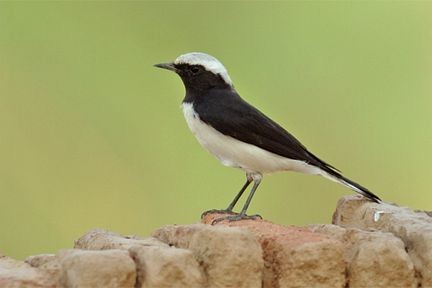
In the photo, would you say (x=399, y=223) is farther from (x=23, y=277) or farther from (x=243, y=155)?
(x=23, y=277)

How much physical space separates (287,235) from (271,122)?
5.19 ft

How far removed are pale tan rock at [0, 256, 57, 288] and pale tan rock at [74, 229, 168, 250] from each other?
33cm

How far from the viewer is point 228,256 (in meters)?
4.25

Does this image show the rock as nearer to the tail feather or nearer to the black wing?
the tail feather

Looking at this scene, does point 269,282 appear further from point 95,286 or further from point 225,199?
point 225,199

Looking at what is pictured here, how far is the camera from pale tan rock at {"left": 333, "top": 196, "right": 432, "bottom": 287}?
452 cm

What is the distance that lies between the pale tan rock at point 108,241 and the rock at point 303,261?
15.2 inches

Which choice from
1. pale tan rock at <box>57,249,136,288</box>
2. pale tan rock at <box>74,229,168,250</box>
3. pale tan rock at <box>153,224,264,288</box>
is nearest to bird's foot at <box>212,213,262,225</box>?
pale tan rock at <box>74,229,168,250</box>

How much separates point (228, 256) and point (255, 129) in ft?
6.11

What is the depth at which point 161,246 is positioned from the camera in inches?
169

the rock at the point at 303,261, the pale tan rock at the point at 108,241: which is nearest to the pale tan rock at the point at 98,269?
the pale tan rock at the point at 108,241

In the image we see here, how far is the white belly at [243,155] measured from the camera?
6098mm

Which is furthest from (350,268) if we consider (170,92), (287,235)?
(170,92)

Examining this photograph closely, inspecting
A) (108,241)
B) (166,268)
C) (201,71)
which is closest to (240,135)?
(201,71)
